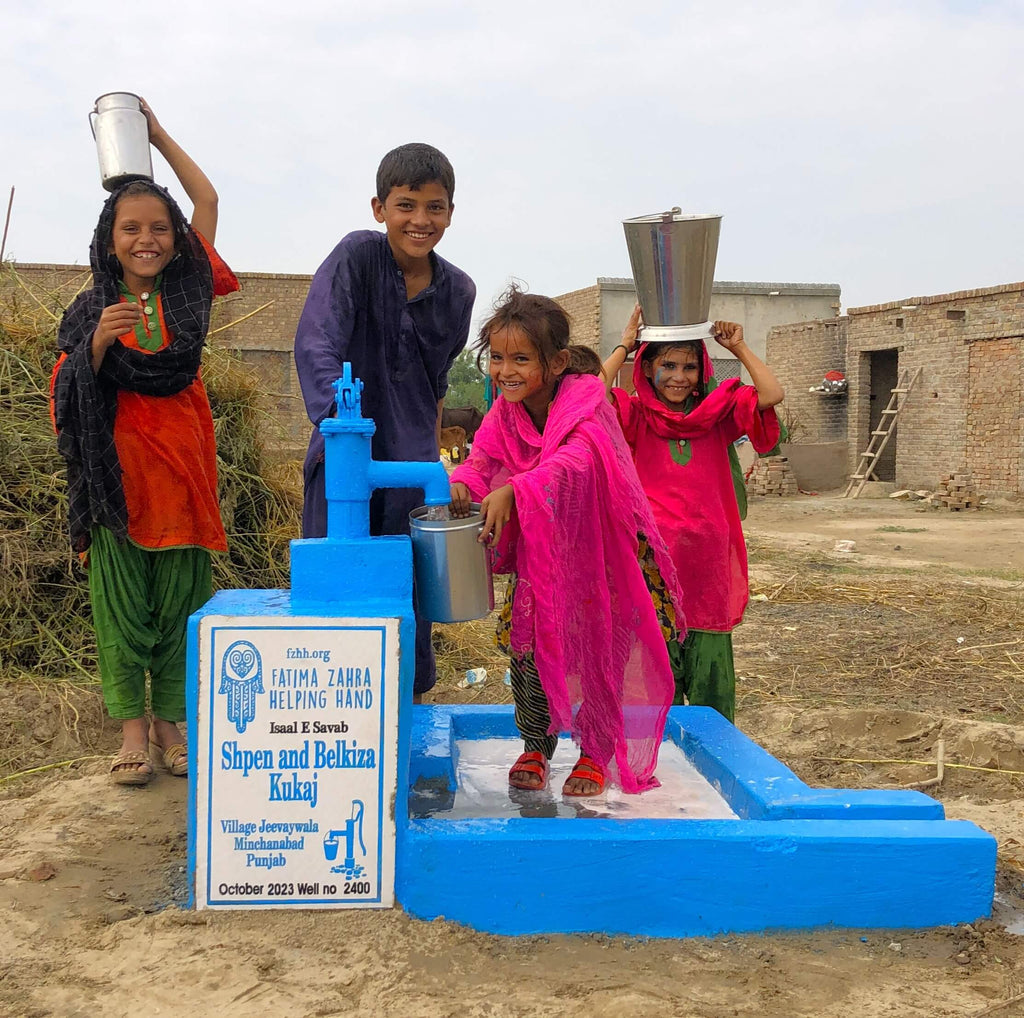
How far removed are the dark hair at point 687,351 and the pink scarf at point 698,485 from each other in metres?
0.02

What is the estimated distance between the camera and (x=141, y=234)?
3.10m

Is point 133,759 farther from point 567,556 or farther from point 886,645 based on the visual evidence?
point 886,645

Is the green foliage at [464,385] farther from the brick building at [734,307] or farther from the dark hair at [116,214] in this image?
the dark hair at [116,214]

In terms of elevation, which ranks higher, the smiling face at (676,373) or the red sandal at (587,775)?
the smiling face at (676,373)

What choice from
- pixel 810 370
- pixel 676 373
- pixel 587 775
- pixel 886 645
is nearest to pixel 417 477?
pixel 587 775

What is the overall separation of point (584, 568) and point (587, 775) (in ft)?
1.81

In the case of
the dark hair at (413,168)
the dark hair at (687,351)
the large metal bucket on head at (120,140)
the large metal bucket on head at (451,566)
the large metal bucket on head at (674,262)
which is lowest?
the large metal bucket on head at (451,566)

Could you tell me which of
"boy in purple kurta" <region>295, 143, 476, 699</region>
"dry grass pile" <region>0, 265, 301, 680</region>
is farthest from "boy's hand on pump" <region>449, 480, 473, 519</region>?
"dry grass pile" <region>0, 265, 301, 680</region>

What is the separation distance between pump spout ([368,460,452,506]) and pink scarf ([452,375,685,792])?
161 mm

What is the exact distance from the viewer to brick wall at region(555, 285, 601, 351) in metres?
20.7

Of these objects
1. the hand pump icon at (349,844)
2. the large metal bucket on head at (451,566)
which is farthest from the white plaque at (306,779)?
the large metal bucket on head at (451,566)

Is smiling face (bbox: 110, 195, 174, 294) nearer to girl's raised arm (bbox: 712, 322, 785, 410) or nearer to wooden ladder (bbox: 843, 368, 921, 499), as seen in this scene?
girl's raised arm (bbox: 712, 322, 785, 410)

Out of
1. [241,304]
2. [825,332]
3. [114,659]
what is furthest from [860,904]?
[825,332]

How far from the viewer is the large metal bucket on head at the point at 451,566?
245 centimetres
